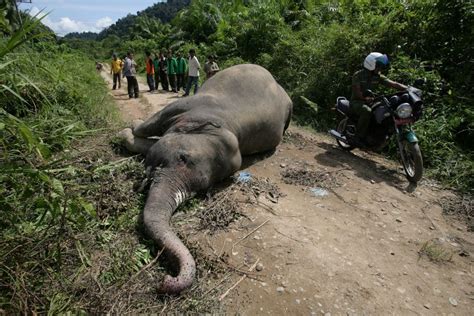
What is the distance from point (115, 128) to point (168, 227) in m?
3.15

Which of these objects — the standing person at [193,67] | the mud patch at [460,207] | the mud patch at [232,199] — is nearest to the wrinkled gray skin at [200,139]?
the mud patch at [232,199]

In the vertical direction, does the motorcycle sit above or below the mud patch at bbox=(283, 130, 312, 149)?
above

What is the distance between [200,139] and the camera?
4.23 m

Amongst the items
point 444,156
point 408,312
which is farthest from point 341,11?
point 408,312

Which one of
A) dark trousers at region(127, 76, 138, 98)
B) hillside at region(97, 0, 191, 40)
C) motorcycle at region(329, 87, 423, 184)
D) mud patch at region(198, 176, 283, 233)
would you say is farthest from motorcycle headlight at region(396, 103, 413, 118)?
hillside at region(97, 0, 191, 40)

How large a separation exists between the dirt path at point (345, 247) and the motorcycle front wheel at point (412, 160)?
0.17 meters

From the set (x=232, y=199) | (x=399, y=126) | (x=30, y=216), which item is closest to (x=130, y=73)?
(x=232, y=199)

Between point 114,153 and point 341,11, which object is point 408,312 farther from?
point 341,11

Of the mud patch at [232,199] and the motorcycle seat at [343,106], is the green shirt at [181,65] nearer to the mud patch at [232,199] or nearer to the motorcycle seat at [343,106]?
the motorcycle seat at [343,106]

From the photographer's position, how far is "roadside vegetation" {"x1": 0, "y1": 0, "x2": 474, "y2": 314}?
89.7 inches

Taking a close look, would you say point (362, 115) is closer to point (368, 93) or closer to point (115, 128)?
point (368, 93)

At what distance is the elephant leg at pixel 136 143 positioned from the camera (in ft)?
16.3

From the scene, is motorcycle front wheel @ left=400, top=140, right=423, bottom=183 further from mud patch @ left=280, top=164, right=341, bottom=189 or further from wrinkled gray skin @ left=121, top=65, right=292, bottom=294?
wrinkled gray skin @ left=121, top=65, right=292, bottom=294

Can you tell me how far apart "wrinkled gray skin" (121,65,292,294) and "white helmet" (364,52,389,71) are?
4.61 ft
